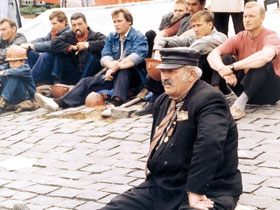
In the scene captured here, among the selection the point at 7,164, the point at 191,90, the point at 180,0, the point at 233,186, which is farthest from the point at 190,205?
the point at 180,0

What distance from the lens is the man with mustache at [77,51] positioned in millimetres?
11156

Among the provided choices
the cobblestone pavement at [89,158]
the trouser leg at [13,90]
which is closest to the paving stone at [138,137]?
the cobblestone pavement at [89,158]

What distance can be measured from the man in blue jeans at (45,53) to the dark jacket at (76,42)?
0.85ft

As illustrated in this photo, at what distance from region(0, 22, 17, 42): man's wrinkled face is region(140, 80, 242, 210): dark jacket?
6.71 metres

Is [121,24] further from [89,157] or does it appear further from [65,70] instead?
[89,157]

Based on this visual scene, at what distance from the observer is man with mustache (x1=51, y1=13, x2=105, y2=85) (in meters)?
11.2

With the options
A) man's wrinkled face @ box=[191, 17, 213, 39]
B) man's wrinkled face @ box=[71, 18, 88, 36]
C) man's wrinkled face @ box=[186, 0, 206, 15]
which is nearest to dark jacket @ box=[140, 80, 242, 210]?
man's wrinkled face @ box=[191, 17, 213, 39]

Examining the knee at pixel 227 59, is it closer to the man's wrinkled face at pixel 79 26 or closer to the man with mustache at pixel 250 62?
the man with mustache at pixel 250 62

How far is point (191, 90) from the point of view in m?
5.37

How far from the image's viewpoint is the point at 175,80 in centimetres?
532

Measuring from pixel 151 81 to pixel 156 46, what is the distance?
1.94 feet

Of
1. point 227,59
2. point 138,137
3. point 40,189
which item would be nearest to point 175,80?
point 40,189

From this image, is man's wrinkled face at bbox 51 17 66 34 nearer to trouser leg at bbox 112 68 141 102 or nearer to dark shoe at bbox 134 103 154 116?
trouser leg at bbox 112 68 141 102

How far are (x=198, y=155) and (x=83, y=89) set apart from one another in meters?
5.80
